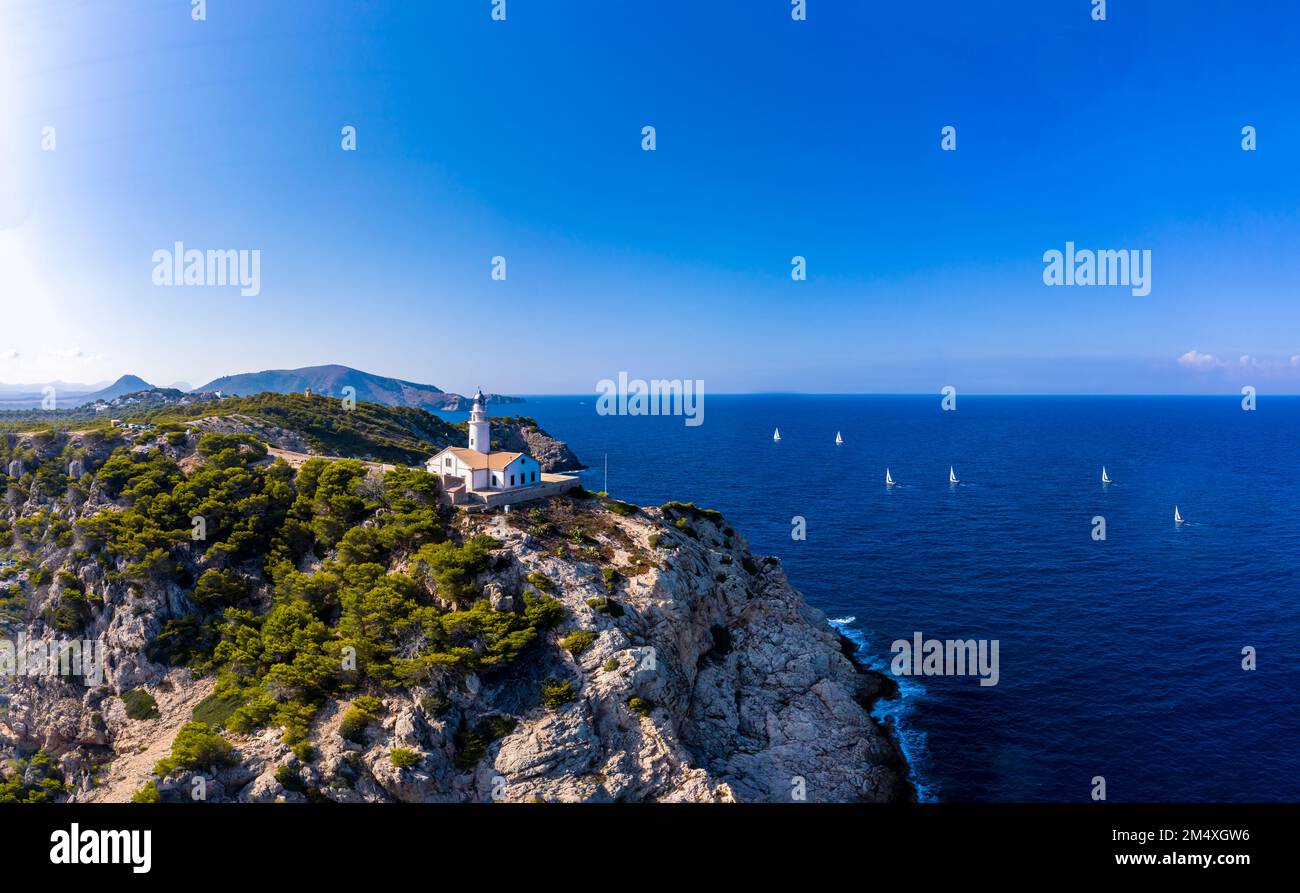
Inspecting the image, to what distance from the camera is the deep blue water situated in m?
44.5

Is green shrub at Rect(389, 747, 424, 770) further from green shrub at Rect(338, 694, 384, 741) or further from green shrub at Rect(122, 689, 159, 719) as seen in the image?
green shrub at Rect(122, 689, 159, 719)

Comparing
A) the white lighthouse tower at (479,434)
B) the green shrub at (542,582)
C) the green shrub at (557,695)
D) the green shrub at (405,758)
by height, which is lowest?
the green shrub at (405,758)

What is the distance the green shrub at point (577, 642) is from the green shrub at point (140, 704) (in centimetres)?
3008

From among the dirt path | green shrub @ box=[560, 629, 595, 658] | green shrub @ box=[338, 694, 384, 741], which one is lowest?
the dirt path

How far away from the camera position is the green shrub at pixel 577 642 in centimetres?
3956

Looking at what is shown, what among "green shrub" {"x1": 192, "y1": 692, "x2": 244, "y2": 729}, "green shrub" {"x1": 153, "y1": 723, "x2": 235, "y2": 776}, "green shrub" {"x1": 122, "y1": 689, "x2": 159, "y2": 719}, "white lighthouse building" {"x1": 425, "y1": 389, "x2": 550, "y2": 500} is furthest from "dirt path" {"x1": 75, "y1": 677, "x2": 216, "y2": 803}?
"white lighthouse building" {"x1": 425, "y1": 389, "x2": 550, "y2": 500}

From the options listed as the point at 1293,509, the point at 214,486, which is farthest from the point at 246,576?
the point at 1293,509

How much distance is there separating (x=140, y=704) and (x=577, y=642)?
32490mm

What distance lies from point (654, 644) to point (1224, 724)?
44.3 meters

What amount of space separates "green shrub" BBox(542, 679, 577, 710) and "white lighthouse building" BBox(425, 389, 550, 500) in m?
18.7

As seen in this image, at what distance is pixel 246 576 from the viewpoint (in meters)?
51.2

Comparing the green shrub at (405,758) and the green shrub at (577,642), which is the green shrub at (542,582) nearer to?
the green shrub at (577,642)

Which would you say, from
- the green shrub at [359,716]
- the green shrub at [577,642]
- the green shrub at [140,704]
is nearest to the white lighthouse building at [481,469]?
the green shrub at [577,642]

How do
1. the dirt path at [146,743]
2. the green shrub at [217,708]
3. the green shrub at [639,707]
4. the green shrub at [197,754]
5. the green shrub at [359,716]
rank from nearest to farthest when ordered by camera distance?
the green shrub at [197,754]
the green shrub at [359,716]
the dirt path at [146,743]
the green shrub at [639,707]
the green shrub at [217,708]
